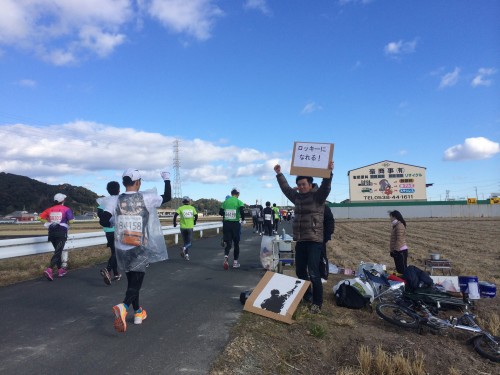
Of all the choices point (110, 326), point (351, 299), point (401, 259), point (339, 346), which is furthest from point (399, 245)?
point (110, 326)

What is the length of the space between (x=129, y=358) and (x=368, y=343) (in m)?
2.78

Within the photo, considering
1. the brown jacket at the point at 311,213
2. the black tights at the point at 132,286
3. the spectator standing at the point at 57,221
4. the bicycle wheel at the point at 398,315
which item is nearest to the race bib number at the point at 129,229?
the black tights at the point at 132,286

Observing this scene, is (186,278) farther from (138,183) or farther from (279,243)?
(138,183)

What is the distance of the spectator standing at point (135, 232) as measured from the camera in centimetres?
477

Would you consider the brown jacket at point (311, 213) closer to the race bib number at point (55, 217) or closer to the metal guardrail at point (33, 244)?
the race bib number at point (55, 217)

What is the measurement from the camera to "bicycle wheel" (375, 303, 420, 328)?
533cm

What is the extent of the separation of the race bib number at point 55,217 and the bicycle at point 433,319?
21.4 ft

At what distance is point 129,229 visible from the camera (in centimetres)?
479

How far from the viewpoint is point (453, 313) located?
621 centimetres

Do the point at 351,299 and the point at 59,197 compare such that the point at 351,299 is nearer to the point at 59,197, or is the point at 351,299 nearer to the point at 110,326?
the point at 110,326

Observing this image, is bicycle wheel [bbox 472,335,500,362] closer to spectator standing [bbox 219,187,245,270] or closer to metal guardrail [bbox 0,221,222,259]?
spectator standing [bbox 219,187,245,270]

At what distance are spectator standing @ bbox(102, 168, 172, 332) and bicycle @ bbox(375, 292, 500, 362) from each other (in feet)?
10.9

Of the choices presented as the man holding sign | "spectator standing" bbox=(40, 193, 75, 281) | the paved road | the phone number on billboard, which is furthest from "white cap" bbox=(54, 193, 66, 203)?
the phone number on billboard

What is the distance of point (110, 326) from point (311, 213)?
3.12 m
